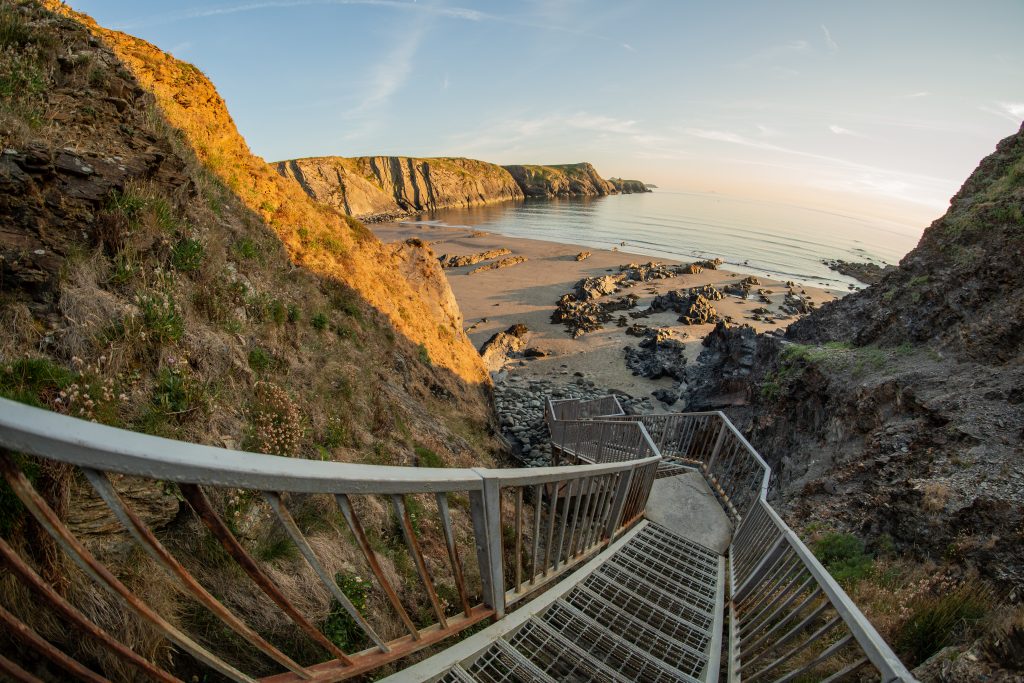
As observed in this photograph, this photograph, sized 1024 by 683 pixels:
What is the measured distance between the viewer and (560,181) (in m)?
153

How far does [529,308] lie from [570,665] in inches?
1153

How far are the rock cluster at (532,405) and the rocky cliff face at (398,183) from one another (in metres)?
82.3

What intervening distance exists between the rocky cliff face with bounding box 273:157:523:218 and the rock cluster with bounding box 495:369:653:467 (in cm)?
8228

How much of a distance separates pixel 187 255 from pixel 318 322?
3.25m

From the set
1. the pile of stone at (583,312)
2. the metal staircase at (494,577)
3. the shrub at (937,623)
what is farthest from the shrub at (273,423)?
the pile of stone at (583,312)

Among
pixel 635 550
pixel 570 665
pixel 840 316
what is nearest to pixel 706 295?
pixel 840 316

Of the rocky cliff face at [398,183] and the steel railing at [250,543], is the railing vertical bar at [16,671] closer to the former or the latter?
the steel railing at [250,543]

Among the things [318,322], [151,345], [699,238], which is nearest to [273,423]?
[151,345]

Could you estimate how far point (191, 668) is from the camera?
2350mm

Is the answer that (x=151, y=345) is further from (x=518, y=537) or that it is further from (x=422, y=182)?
(x=422, y=182)

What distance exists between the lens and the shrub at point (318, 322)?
28.0 feet

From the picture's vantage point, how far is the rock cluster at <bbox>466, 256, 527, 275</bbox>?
147 ft

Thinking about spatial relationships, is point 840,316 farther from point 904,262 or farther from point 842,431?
point 842,431

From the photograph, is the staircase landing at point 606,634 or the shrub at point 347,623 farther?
the shrub at point 347,623
